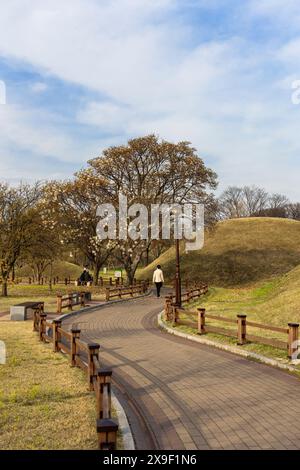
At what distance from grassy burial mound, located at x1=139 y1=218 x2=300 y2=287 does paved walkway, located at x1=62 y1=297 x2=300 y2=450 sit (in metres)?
34.4

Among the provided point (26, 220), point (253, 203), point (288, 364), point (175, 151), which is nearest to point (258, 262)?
point (175, 151)

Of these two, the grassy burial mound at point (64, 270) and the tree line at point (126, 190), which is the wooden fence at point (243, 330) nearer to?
the tree line at point (126, 190)

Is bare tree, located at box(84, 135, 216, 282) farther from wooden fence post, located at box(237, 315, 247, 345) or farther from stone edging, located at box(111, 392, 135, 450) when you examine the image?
stone edging, located at box(111, 392, 135, 450)

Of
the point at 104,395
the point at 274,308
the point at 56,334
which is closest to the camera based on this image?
the point at 104,395

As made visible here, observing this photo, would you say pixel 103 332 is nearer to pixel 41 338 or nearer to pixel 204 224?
pixel 41 338

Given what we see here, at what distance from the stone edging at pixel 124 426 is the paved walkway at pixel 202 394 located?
0.19 metres

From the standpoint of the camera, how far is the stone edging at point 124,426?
6.08 meters

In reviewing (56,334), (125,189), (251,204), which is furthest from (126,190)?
(251,204)

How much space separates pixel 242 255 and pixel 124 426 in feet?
171

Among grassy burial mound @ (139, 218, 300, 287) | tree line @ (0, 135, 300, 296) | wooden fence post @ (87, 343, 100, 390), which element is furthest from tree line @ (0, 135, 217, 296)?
wooden fence post @ (87, 343, 100, 390)

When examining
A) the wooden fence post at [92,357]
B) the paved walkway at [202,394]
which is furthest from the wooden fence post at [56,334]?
the wooden fence post at [92,357]

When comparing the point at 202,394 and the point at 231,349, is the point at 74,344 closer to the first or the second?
the point at 202,394

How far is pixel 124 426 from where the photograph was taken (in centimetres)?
679
